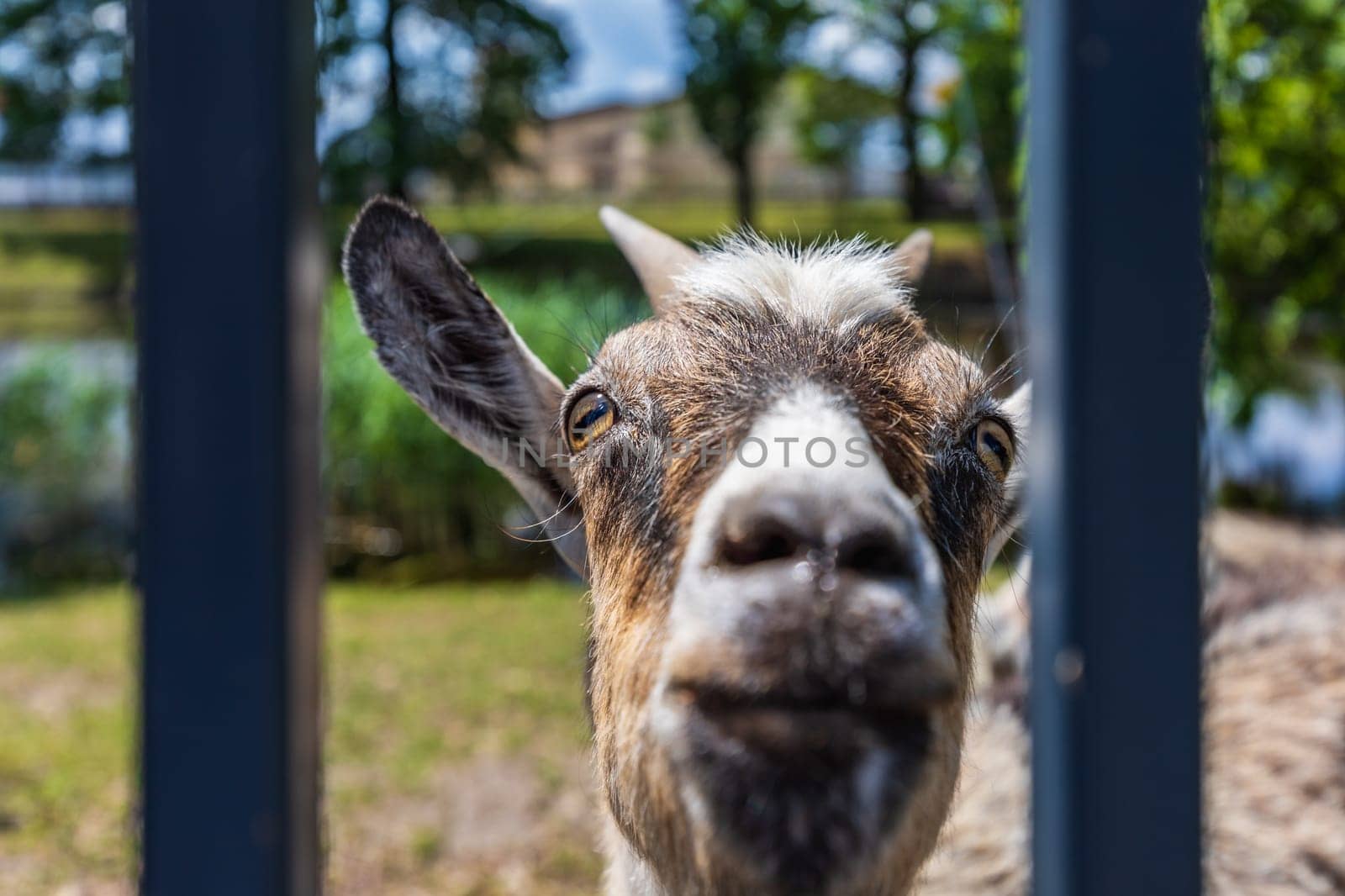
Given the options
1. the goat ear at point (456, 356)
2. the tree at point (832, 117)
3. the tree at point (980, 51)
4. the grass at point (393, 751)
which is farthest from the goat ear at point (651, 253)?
the tree at point (832, 117)

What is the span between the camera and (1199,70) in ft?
3.10

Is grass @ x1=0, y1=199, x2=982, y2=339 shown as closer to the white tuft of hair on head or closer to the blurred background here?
the blurred background

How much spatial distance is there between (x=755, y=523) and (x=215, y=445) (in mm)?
783

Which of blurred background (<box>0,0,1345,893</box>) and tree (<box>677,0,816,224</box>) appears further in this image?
tree (<box>677,0,816,224</box>)

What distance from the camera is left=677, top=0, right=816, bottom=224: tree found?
18.1 m

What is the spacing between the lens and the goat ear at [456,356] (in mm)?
2410

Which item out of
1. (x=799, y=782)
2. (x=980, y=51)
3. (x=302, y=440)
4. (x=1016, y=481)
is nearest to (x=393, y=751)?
(x=1016, y=481)

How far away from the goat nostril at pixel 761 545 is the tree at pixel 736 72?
1680 centimetres

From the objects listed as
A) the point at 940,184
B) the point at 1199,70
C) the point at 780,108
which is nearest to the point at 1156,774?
the point at 1199,70

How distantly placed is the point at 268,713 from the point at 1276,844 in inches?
140

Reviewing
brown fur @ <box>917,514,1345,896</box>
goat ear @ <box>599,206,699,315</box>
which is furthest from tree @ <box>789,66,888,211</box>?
goat ear @ <box>599,206,699,315</box>

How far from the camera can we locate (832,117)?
19.0 m

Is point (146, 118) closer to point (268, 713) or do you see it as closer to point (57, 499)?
point (268, 713)

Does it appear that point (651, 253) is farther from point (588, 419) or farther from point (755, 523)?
point (755, 523)
